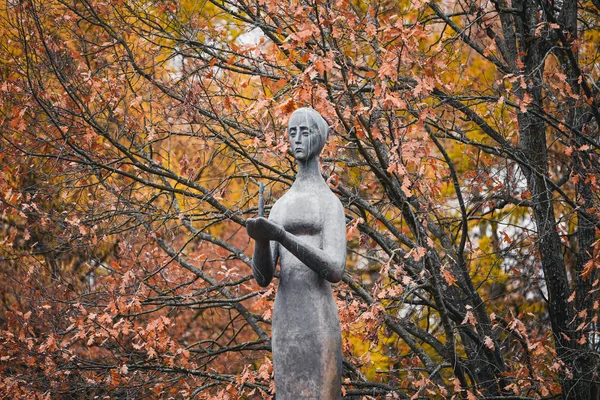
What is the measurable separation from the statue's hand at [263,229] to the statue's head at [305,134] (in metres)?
0.79

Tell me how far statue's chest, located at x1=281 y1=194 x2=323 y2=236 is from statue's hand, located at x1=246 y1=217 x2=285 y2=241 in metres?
0.51

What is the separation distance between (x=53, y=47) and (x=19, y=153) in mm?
1381

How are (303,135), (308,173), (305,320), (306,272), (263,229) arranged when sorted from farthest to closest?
(308,173) → (303,135) → (306,272) → (305,320) → (263,229)

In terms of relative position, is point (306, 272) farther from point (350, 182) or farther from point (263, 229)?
point (350, 182)

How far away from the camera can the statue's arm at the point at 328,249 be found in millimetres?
5430

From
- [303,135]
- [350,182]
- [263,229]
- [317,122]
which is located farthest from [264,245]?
[350,182]

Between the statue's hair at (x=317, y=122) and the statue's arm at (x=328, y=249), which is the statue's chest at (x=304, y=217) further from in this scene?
the statue's hair at (x=317, y=122)

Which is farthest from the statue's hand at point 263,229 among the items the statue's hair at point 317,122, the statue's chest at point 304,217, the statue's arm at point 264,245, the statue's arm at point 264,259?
the statue's hair at point 317,122

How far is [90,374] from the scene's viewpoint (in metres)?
12.6

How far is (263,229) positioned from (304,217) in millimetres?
676

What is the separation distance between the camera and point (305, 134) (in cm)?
593

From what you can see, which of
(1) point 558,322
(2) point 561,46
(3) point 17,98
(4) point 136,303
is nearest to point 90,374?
(4) point 136,303

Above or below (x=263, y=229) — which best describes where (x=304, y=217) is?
above

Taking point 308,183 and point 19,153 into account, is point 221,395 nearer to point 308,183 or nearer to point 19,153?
point 19,153
